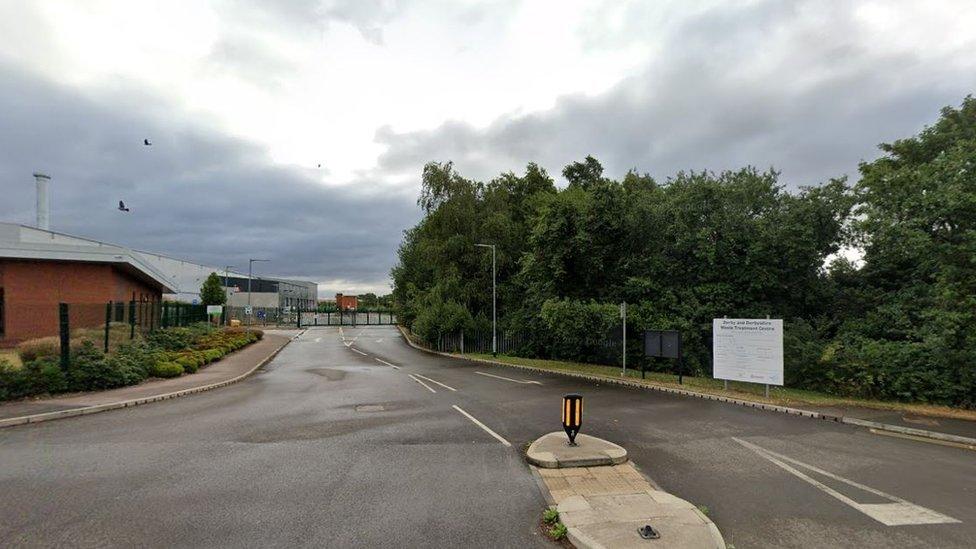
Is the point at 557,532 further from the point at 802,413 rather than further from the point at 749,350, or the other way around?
the point at 749,350

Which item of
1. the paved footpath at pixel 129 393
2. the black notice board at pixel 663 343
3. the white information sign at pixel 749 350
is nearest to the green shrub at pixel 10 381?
the paved footpath at pixel 129 393

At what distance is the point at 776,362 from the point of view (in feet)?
48.8

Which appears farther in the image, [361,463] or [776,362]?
[776,362]

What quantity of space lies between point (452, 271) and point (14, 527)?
32.5m

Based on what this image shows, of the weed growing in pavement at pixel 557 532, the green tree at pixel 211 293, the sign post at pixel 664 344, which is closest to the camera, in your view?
the weed growing in pavement at pixel 557 532

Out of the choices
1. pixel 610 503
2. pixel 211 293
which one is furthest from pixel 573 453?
pixel 211 293

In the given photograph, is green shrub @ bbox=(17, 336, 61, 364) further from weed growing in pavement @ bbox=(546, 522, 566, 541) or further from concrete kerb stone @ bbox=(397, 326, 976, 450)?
concrete kerb stone @ bbox=(397, 326, 976, 450)

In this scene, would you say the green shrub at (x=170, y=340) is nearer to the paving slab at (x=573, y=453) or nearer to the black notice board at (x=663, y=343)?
Answer: the paving slab at (x=573, y=453)

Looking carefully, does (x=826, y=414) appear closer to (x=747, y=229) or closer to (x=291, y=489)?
(x=291, y=489)

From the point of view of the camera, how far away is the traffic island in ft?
16.5

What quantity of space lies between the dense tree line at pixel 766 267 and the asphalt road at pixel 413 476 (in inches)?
321

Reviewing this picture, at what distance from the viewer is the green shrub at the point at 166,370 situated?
1736cm

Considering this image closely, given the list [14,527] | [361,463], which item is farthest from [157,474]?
[361,463]

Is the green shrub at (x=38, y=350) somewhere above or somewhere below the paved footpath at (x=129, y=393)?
above
